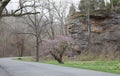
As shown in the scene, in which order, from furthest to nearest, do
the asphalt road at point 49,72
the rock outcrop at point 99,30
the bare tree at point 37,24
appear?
the bare tree at point 37,24
the rock outcrop at point 99,30
the asphalt road at point 49,72

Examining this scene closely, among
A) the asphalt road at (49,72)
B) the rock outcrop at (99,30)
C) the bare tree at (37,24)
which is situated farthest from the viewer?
the bare tree at (37,24)

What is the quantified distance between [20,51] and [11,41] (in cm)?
419

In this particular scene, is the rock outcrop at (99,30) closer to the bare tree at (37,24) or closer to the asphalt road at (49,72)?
the bare tree at (37,24)

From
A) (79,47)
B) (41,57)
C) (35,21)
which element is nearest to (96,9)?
(79,47)

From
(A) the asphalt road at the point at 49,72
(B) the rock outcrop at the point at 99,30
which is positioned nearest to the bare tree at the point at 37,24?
(B) the rock outcrop at the point at 99,30

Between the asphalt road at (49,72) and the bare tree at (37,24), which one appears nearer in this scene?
the asphalt road at (49,72)

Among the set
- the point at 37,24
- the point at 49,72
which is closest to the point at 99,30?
the point at 37,24

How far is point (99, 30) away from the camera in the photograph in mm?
41562

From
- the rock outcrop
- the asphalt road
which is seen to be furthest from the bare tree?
the asphalt road

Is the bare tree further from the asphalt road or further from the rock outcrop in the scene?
the asphalt road

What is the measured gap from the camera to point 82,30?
143ft

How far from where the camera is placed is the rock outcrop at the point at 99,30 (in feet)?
130

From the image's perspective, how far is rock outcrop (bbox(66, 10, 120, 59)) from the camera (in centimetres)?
3962

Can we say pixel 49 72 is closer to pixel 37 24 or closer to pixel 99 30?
pixel 99 30
